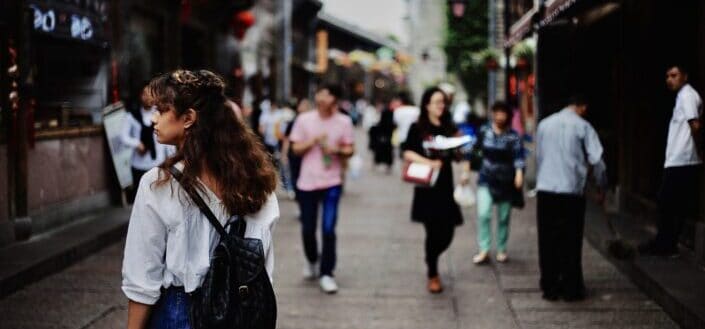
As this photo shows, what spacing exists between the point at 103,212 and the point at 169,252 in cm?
974

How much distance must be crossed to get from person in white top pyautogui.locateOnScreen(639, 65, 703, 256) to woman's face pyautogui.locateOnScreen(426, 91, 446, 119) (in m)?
2.12

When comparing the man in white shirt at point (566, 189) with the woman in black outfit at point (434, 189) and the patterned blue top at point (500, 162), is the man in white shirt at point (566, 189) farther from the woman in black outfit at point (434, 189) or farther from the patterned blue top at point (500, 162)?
the patterned blue top at point (500, 162)

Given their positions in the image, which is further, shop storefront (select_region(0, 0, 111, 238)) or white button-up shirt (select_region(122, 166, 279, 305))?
shop storefront (select_region(0, 0, 111, 238))

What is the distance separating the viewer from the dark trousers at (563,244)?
764 cm

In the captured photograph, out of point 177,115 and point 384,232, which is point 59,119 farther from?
point 177,115

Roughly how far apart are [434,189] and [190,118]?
16.5 ft

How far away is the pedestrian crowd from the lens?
3.12m

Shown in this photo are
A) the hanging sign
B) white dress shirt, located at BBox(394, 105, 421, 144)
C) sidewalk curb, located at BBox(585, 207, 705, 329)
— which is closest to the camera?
sidewalk curb, located at BBox(585, 207, 705, 329)

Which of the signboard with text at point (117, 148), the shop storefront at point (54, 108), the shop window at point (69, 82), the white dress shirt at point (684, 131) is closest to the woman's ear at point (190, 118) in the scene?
the white dress shirt at point (684, 131)

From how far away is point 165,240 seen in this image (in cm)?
313

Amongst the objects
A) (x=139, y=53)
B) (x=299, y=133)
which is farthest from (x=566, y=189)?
(x=139, y=53)

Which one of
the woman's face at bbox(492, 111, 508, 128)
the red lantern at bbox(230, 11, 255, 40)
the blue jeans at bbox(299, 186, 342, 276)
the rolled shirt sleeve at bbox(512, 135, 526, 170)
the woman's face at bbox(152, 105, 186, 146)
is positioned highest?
the red lantern at bbox(230, 11, 255, 40)

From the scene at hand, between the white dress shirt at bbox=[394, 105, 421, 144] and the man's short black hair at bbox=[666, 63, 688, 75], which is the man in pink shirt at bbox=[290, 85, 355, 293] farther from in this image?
the white dress shirt at bbox=[394, 105, 421, 144]

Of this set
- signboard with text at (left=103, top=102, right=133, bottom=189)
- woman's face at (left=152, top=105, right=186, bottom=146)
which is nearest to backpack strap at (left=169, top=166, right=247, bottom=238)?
woman's face at (left=152, top=105, right=186, bottom=146)
